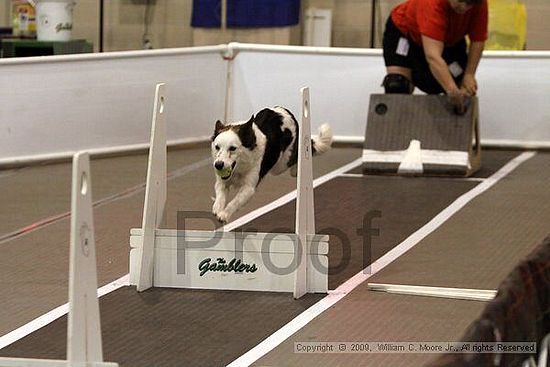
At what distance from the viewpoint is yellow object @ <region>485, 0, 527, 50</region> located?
1155 cm

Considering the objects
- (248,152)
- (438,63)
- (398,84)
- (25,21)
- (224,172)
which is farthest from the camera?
(25,21)

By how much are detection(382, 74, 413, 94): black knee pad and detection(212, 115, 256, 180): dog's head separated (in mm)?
3544

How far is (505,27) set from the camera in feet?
38.0

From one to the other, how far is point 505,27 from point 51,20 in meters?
4.01

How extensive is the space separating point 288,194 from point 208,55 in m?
2.31

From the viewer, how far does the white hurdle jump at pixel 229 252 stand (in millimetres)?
5520

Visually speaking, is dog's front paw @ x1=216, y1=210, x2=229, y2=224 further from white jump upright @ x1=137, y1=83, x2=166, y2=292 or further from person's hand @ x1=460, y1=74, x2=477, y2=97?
person's hand @ x1=460, y1=74, x2=477, y2=97

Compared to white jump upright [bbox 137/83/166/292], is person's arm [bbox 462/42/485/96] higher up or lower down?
higher up

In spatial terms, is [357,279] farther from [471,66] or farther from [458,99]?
[471,66]

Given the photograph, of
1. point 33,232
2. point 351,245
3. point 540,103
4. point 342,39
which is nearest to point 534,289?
point 351,245

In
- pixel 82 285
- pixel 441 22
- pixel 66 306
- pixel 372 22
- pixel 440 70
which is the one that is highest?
pixel 441 22

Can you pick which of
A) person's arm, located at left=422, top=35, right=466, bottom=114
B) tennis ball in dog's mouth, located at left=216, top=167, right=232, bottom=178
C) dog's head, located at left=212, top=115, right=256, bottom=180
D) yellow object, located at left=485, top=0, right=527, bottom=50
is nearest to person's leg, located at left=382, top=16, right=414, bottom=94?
person's arm, located at left=422, top=35, right=466, bottom=114

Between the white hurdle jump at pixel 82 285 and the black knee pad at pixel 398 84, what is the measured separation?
5.47m

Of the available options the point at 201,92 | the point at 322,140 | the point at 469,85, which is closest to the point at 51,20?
the point at 201,92
